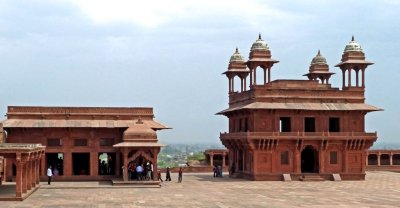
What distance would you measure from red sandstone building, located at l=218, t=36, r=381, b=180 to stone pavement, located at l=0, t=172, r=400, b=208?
252 centimetres

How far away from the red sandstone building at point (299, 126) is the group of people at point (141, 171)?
7.55 metres

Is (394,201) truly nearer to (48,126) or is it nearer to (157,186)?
(157,186)

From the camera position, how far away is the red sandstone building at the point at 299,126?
4816 centimetres

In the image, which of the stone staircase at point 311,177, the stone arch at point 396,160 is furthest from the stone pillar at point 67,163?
the stone arch at point 396,160

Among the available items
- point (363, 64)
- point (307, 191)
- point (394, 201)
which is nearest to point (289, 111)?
point (363, 64)

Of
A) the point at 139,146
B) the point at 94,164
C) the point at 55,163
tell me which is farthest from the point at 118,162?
the point at 55,163

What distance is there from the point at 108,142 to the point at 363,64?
19873mm

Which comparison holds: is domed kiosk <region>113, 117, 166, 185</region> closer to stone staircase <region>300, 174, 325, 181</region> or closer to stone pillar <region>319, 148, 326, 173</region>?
stone staircase <region>300, 174, 325, 181</region>

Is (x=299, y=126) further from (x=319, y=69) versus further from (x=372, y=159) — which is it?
(x=372, y=159)

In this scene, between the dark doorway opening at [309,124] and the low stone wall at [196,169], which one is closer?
the dark doorway opening at [309,124]

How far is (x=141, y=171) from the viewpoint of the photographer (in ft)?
140

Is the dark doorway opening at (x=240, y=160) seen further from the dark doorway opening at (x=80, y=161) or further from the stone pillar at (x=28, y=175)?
the stone pillar at (x=28, y=175)

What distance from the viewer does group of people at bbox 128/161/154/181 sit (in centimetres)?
4281

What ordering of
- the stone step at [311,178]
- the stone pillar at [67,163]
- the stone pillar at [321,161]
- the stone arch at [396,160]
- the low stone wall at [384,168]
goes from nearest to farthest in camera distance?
the stone pillar at [67,163] → the stone step at [311,178] → the stone pillar at [321,161] → the low stone wall at [384,168] → the stone arch at [396,160]
